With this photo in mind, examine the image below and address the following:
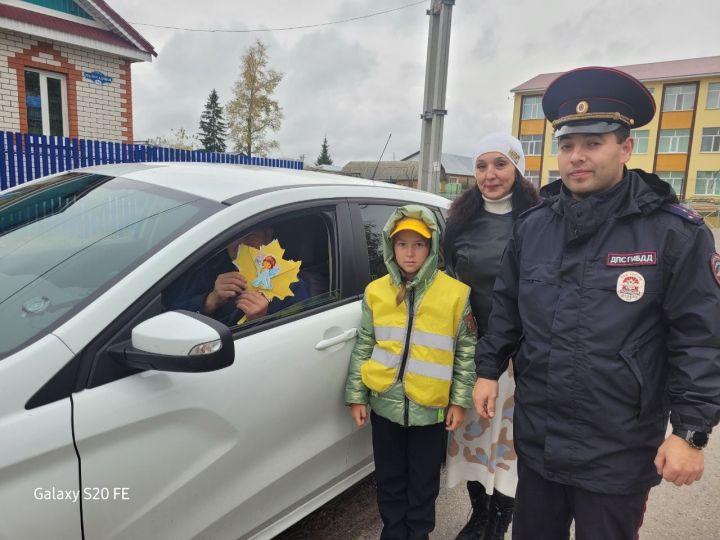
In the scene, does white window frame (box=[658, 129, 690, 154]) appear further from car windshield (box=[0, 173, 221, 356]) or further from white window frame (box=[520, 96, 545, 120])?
car windshield (box=[0, 173, 221, 356])

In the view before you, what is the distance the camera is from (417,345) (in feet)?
6.63

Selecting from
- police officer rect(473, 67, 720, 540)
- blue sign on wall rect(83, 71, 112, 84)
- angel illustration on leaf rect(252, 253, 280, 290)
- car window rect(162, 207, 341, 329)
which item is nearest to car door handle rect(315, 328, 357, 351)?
car window rect(162, 207, 341, 329)

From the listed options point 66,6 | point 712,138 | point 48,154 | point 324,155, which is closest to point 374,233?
point 48,154

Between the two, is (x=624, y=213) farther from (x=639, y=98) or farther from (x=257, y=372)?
(x=257, y=372)

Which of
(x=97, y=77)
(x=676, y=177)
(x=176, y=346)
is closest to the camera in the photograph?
(x=176, y=346)

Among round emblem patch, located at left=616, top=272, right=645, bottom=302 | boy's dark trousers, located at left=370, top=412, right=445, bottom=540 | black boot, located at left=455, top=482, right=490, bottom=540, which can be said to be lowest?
black boot, located at left=455, top=482, right=490, bottom=540

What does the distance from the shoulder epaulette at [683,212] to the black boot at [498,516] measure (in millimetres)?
1522

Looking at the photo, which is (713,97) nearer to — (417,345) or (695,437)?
(417,345)

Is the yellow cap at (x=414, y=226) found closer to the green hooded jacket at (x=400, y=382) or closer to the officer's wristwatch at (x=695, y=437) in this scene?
the green hooded jacket at (x=400, y=382)

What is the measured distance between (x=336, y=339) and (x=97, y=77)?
11359mm

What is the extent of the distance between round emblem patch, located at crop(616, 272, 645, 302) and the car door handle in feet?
3.37

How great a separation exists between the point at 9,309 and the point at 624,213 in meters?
1.76

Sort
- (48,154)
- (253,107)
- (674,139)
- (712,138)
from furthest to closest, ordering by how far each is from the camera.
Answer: (674,139) < (712,138) < (253,107) < (48,154)

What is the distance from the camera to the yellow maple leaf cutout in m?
1.91
